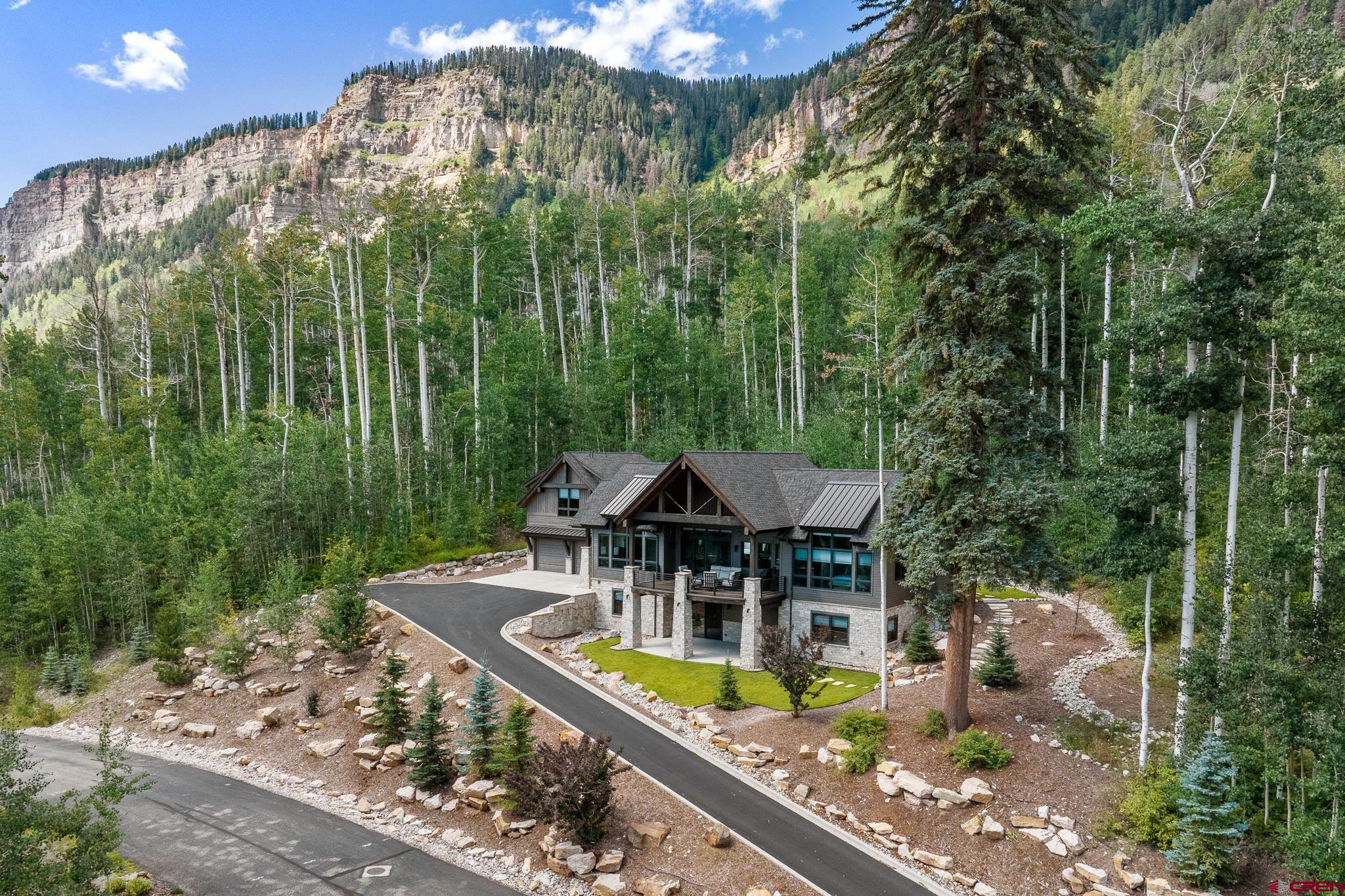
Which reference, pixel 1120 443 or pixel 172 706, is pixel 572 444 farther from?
pixel 1120 443

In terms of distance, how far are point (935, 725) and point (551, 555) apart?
23.5 meters

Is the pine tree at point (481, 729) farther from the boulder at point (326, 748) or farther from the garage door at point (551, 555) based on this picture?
the garage door at point (551, 555)

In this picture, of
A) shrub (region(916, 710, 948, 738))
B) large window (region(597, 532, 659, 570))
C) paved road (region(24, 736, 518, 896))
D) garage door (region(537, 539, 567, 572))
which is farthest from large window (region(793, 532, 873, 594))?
garage door (region(537, 539, 567, 572))

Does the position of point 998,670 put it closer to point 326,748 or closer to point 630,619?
point 630,619

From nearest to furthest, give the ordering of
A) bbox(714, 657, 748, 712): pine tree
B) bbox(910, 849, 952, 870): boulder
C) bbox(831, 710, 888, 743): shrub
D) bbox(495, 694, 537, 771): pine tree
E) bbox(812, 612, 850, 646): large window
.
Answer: bbox(910, 849, 952, 870): boulder → bbox(495, 694, 537, 771): pine tree → bbox(831, 710, 888, 743): shrub → bbox(714, 657, 748, 712): pine tree → bbox(812, 612, 850, 646): large window

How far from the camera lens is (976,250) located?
16.3 metres

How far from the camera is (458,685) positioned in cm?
2273

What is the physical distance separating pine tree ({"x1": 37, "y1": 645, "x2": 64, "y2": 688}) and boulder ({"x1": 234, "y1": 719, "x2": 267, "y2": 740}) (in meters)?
13.5

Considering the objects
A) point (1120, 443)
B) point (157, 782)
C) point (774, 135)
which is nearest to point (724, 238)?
point (1120, 443)

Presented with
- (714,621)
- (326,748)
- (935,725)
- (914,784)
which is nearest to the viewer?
(914,784)

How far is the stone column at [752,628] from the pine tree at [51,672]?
29.5m

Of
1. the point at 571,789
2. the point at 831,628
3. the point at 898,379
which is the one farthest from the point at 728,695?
the point at 898,379

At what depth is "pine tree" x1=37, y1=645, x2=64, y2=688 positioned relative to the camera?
30078 millimetres

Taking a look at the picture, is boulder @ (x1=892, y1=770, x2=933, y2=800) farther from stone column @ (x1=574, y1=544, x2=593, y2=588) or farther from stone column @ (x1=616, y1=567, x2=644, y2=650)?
stone column @ (x1=574, y1=544, x2=593, y2=588)
